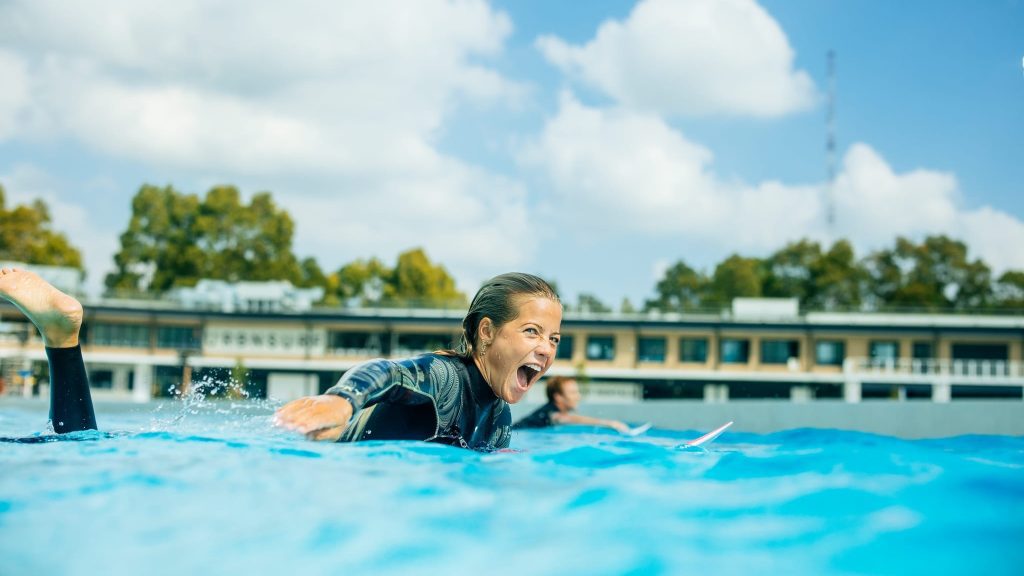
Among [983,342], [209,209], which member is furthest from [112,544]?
[209,209]

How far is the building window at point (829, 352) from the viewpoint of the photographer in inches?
1464

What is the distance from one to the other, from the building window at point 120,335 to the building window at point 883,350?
3389 centimetres

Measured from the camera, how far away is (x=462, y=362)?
12.8ft

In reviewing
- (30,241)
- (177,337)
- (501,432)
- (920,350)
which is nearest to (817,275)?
(920,350)

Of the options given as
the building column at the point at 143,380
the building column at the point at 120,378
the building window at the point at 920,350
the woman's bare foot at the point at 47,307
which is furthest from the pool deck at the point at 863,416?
the building column at the point at 120,378

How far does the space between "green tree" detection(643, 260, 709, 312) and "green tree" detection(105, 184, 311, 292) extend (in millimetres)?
28433

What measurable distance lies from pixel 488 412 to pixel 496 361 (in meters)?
0.33

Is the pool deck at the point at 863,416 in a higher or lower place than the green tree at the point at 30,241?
lower

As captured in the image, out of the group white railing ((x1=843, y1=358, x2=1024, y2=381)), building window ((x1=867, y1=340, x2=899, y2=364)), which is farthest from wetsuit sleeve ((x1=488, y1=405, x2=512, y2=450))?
building window ((x1=867, y1=340, x2=899, y2=364))

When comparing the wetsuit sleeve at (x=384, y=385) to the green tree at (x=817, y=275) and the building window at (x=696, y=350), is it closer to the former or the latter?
the building window at (x=696, y=350)

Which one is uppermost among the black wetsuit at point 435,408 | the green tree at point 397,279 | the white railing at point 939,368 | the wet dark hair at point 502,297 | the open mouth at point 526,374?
the green tree at point 397,279

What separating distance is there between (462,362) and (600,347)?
115ft

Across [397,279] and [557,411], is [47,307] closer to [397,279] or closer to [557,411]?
[557,411]

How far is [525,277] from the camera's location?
12.6 ft
